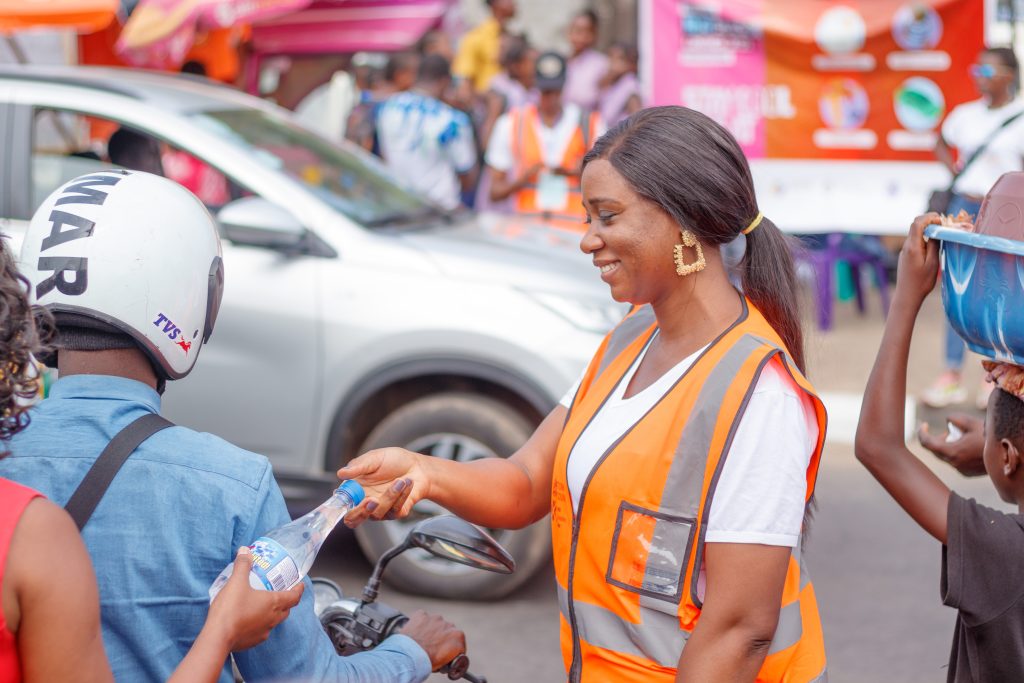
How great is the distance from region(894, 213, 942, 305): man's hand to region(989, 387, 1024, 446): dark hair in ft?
0.73

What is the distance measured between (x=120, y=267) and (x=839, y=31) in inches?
356

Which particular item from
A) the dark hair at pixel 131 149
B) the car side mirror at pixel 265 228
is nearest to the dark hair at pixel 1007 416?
the car side mirror at pixel 265 228

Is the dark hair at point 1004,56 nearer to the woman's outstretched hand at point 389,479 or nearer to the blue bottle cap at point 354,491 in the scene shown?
the woman's outstretched hand at point 389,479

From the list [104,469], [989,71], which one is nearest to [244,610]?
[104,469]

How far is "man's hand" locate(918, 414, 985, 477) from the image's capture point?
242 centimetres

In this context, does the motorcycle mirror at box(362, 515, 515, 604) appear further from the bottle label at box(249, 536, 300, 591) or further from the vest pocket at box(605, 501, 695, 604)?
the bottle label at box(249, 536, 300, 591)

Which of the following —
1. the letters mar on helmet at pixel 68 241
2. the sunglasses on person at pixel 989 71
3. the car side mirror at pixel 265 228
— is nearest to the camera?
the letters mar on helmet at pixel 68 241

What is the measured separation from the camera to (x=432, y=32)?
11602mm

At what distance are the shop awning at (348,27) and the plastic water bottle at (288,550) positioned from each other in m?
9.98

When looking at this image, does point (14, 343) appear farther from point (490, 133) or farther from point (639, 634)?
point (490, 133)

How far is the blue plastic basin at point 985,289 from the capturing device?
198 centimetres

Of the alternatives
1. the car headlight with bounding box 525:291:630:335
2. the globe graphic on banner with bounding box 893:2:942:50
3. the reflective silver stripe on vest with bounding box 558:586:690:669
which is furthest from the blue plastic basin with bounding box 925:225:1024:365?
the globe graphic on banner with bounding box 893:2:942:50

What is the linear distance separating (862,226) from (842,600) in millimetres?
5264

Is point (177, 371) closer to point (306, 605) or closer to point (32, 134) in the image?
point (306, 605)
